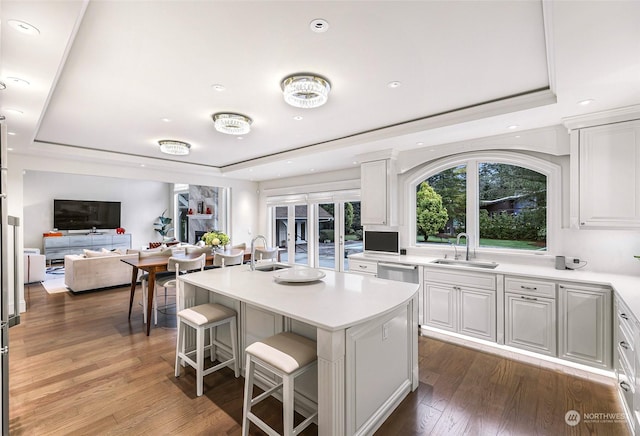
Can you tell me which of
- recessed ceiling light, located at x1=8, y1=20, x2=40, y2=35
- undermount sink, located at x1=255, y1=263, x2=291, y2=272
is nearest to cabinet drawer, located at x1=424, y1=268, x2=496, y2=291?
undermount sink, located at x1=255, y1=263, x2=291, y2=272

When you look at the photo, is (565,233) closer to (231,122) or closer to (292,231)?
(231,122)

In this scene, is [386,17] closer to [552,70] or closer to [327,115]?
[552,70]

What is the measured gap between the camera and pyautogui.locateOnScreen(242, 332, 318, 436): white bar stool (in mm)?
1661

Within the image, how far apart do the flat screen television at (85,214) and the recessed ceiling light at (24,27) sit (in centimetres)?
961

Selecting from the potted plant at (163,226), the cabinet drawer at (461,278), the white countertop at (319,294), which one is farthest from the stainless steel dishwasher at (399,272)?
the potted plant at (163,226)

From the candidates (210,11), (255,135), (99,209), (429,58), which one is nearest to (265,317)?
(210,11)

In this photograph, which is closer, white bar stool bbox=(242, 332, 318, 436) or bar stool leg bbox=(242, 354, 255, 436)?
white bar stool bbox=(242, 332, 318, 436)

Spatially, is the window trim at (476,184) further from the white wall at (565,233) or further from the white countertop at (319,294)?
the white countertop at (319,294)

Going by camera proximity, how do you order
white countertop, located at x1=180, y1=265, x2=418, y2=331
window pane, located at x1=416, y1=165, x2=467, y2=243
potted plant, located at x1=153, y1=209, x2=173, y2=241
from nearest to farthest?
white countertop, located at x1=180, y1=265, x2=418, y2=331 < window pane, located at x1=416, y1=165, x2=467, y2=243 < potted plant, located at x1=153, y1=209, x2=173, y2=241

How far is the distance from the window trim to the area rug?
6.50 meters

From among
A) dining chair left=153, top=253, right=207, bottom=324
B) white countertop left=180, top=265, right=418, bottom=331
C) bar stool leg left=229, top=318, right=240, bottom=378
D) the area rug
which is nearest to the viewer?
white countertop left=180, top=265, right=418, bottom=331

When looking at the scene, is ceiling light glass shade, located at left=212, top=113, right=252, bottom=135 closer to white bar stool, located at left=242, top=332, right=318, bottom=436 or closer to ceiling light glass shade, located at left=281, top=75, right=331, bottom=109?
ceiling light glass shade, located at left=281, top=75, right=331, bottom=109

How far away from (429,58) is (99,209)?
430 inches

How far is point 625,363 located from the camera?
2080mm
